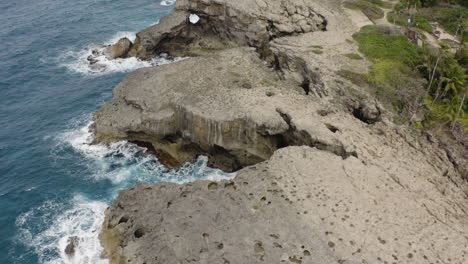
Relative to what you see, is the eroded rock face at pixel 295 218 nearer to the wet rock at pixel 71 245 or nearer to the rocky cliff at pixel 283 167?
the rocky cliff at pixel 283 167

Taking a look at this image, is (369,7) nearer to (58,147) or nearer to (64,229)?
(58,147)

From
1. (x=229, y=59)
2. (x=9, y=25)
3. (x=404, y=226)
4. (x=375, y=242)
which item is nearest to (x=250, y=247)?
(x=375, y=242)

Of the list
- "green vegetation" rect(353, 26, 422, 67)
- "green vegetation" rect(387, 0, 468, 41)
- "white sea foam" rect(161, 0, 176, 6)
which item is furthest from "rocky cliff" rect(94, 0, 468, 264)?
"white sea foam" rect(161, 0, 176, 6)

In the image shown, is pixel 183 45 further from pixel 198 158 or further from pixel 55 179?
pixel 55 179

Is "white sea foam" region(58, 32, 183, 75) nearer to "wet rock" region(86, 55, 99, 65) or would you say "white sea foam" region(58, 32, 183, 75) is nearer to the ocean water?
the ocean water

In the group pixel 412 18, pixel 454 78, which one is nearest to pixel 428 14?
pixel 412 18

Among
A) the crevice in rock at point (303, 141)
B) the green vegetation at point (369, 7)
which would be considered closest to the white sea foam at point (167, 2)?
the green vegetation at point (369, 7)
